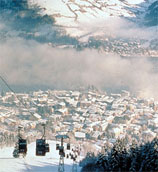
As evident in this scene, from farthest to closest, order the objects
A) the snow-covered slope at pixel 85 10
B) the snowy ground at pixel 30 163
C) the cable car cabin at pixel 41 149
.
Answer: the snow-covered slope at pixel 85 10
the snowy ground at pixel 30 163
the cable car cabin at pixel 41 149

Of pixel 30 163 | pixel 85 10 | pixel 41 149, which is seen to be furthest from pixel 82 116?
pixel 85 10

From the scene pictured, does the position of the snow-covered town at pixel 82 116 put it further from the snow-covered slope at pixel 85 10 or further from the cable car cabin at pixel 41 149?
the snow-covered slope at pixel 85 10

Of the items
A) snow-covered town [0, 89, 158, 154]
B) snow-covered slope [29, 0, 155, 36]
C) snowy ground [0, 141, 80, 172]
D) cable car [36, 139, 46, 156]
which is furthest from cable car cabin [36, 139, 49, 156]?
snow-covered slope [29, 0, 155, 36]

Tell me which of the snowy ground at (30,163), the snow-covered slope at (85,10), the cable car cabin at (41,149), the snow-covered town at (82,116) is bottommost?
the snow-covered town at (82,116)

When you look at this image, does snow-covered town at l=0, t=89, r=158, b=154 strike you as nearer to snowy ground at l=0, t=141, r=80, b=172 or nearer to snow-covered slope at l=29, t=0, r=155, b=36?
snowy ground at l=0, t=141, r=80, b=172

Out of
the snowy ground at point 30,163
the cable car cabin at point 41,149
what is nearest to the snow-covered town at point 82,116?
the snowy ground at point 30,163

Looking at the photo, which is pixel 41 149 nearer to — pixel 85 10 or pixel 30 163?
pixel 30 163
